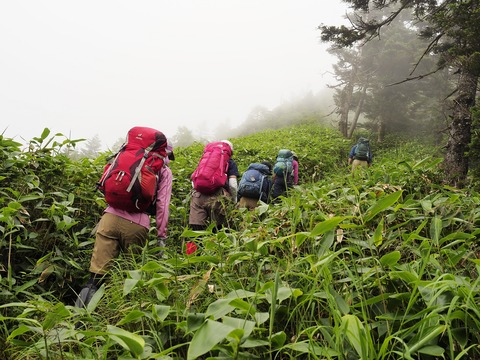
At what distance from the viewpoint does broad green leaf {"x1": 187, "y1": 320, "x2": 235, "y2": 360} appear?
3.10 ft

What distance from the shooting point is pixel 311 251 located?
201 cm

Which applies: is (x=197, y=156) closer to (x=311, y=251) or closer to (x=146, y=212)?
(x=146, y=212)

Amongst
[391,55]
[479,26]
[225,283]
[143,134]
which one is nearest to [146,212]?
[143,134]

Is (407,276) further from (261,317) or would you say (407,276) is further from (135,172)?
(135,172)

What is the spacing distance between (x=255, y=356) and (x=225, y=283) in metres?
0.64

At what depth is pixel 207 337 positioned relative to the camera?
99cm

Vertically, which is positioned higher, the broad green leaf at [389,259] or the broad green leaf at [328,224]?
the broad green leaf at [328,224]

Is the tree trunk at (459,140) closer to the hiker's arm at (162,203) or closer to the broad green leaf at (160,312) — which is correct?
the hiker's arm at (162,203)

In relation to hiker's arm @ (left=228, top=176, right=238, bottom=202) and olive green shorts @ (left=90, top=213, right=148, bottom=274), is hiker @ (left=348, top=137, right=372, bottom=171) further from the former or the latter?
olive green shorts @ (left=90, top=213, right=148, bottom=274)

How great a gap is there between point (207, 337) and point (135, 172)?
2461 mm

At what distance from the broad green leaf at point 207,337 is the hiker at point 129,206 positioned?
89.8 inches

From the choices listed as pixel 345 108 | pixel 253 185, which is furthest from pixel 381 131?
pixel 253 185

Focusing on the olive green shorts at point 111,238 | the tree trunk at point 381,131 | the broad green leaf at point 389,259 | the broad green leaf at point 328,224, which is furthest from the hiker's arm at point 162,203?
the tree trunk at point 381,131

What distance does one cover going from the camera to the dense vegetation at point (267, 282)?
1.16 metres
